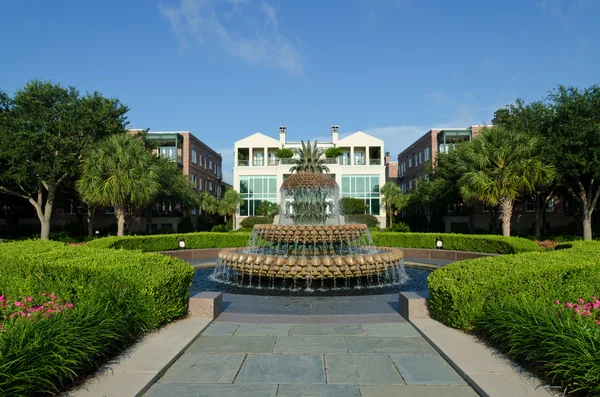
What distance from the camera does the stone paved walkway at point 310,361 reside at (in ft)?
13.9

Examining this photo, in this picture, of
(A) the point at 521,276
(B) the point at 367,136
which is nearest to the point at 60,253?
(A) the point at 521,276

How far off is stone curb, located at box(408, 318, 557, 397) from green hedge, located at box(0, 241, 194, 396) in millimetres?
4304

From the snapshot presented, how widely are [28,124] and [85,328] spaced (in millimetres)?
26481

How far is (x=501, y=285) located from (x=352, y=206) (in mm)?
37682

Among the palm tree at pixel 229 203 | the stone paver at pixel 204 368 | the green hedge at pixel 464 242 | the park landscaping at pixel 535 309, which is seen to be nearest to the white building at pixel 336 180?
the palm tree at pixel 229 203

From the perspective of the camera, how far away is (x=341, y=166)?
1865 inches

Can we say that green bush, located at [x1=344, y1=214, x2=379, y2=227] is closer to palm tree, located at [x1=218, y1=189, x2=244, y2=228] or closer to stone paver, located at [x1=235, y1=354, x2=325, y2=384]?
palm tree, located at [x1=218, y1=189, x2=244, y2=228]

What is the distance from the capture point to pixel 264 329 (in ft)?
21.8

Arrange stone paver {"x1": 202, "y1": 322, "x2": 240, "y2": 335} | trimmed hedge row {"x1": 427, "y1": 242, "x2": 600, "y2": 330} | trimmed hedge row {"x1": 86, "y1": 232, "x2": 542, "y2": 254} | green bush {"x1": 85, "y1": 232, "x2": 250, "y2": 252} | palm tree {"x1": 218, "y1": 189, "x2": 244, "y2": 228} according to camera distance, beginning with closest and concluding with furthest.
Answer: trimmed hedge row {"x1": 427, "y1": 242, "x2": 600, "y2": 330}, stone paver {"x1": 202, "y1": 322, "x2": 240, "y2": 335}, trimmed hedge row {"x1": 86, "y1": 232, "x2": 542, "y2": 254}, green bush {"x1": 85, "y1": 232, "x2": 250, "y2": 252}, palm tree {"x1": 218, "y1": 189, "x2": 244, "y2": 228}

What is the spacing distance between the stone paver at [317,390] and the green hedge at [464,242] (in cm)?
1529

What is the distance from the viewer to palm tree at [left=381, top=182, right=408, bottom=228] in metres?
44.3

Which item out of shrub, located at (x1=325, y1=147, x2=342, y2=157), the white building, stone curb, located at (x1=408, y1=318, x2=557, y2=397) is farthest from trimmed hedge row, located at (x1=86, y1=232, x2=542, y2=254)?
shrub, located at (x1=325, y1=147, x2=342, y2=157)

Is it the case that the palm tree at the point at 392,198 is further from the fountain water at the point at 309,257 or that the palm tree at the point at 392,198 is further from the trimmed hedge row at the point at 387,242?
the fountain water at the point at 309,257

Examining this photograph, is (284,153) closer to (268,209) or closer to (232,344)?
(268,209)
